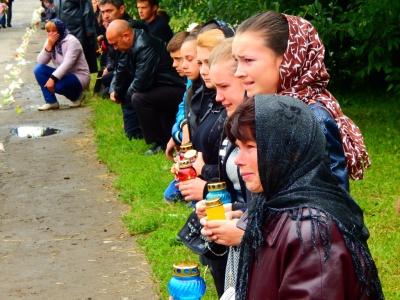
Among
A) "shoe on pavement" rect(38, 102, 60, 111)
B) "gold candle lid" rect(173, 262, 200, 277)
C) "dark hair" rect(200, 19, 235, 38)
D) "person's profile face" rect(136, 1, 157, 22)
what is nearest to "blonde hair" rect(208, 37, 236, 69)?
"dark hair" rect(200, 19, 235, 38)

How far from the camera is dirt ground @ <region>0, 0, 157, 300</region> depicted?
6.25 metres

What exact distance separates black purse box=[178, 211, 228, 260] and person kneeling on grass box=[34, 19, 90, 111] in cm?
921

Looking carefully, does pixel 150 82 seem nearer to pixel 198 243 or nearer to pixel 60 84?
pixel 60 84

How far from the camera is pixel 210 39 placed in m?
5.59

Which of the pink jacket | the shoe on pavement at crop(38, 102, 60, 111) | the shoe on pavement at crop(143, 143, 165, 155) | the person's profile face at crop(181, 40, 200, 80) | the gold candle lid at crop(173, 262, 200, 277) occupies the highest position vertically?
the gold candle lid at crop(173, 262, 200, 277)

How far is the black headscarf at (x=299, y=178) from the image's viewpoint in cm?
290

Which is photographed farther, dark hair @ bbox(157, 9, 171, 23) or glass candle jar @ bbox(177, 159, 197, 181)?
dark hair @ bbox(157, 9, 171, 23)

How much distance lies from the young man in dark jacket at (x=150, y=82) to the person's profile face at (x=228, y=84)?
18.5 ft

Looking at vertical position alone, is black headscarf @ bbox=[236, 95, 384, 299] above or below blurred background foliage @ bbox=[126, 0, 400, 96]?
above

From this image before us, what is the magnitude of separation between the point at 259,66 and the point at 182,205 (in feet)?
13.4

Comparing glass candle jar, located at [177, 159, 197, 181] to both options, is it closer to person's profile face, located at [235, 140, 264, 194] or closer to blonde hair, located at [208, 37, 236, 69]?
blonde hair, located at [208, 37, 236, 69]

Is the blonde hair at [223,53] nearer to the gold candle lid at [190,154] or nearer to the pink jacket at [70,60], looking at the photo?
the gold candle lid at [190,154]

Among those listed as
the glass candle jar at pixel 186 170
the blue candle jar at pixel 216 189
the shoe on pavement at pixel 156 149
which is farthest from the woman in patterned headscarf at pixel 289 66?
the shoe on pavement at pixel 156 149

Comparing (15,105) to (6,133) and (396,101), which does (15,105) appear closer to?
(6,133)
